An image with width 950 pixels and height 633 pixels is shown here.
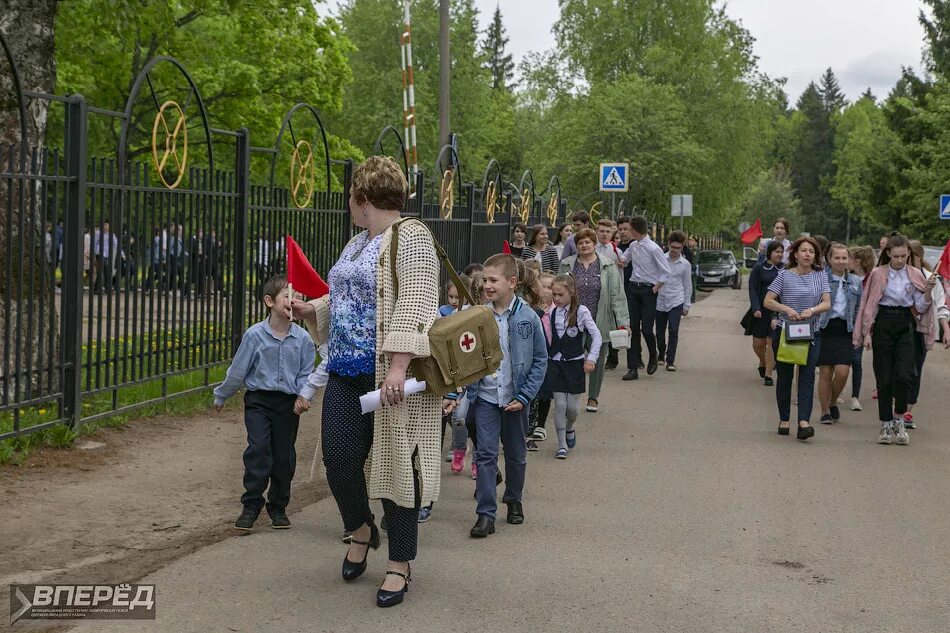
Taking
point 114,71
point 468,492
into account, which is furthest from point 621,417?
point 114,71

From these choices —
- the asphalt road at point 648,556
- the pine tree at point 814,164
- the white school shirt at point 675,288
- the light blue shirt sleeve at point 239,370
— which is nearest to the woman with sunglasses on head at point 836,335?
the asphalt road at point 648,556

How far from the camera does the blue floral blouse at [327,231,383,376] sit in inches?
207

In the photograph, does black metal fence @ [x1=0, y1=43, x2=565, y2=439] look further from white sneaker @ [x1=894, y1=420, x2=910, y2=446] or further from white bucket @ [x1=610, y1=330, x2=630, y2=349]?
white sneaker @ [x1=894, y1=420, x2=910, y2=446]

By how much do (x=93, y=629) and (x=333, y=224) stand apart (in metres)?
8.29

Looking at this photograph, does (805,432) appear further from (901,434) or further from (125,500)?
(125,500)

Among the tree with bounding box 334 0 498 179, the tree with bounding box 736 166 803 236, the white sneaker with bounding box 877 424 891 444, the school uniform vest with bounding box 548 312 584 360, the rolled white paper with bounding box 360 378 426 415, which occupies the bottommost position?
the white sneaker with bounding box 877 424 891 444

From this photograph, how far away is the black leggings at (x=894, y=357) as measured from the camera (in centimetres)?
1050

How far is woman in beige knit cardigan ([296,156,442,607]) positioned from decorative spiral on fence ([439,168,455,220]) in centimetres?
1051

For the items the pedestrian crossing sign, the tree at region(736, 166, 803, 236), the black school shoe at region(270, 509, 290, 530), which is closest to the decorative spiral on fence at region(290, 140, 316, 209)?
the black school shoe at region(270, 509, 290, 530)

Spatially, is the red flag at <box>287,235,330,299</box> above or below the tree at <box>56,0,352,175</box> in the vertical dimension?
below

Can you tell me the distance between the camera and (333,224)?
1284 cm

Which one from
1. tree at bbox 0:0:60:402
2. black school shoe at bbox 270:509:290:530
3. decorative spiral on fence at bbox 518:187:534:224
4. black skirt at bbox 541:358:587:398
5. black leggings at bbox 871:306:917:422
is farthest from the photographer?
decorative spiral on fence at bbox 518:187:534:224

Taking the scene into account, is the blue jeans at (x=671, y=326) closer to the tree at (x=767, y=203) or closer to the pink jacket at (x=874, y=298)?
the pink jacket at (x=874, y=298)

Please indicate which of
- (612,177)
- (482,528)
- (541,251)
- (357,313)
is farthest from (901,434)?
(612,177)
